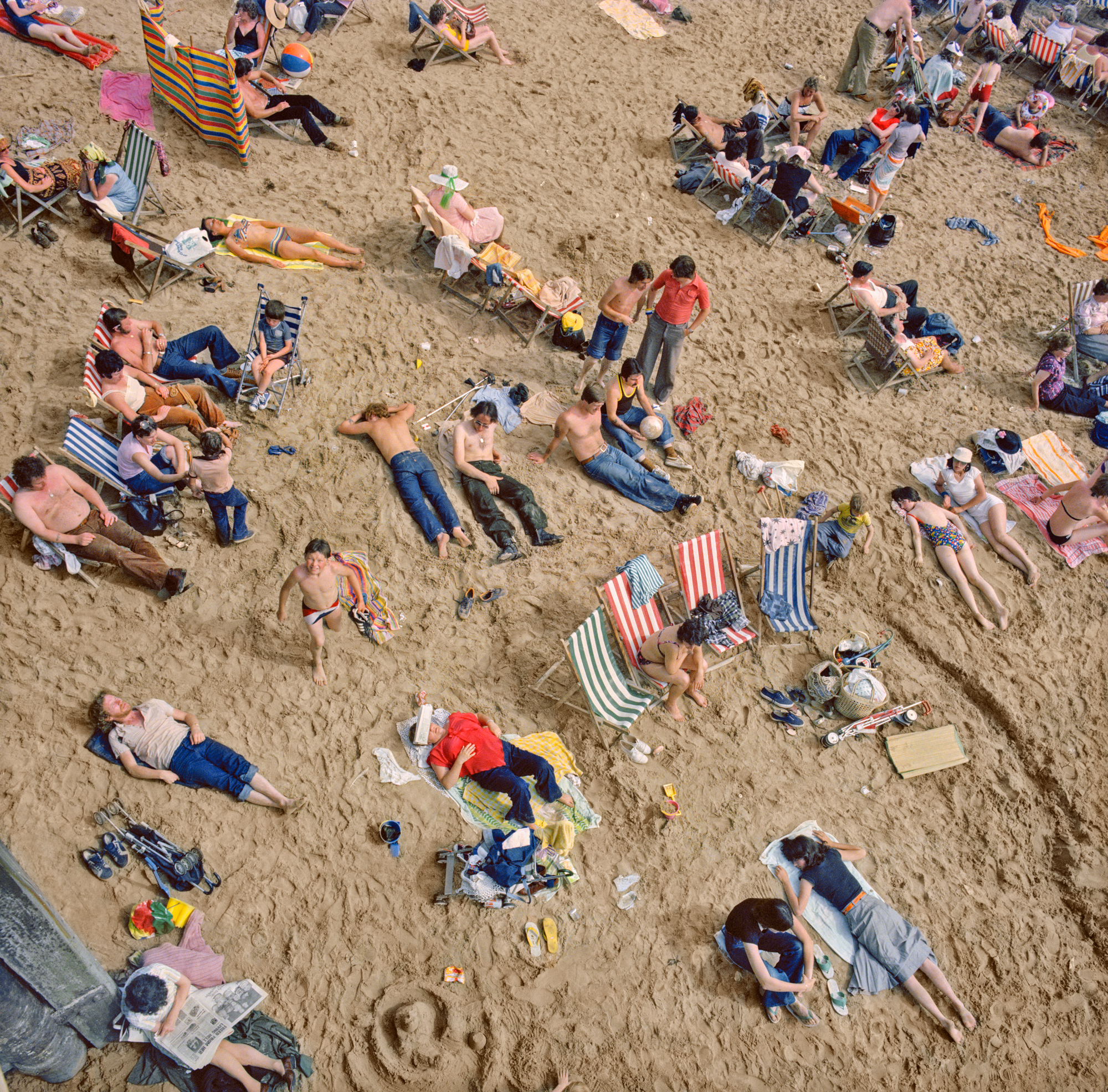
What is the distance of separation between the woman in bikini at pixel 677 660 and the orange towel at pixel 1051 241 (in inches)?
362

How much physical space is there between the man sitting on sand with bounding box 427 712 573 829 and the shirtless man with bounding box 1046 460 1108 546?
18.8ft

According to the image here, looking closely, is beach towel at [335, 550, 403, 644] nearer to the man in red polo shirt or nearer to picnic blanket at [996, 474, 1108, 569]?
the man in red polo shirt

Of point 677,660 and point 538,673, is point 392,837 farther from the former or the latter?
point 677,660

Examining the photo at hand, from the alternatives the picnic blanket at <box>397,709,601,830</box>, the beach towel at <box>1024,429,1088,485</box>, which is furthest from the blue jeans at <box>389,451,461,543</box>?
the beach towel at <box>1024,429,1088,485</box>

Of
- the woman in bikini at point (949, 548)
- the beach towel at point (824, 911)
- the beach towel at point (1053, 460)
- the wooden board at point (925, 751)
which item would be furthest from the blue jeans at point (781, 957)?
the beach towel at point (1053, 460)

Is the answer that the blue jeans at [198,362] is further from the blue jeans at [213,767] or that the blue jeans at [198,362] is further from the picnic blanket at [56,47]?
the picnic blanket at [56,47]

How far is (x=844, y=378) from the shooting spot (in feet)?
29.1

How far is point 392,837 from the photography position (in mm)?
5055

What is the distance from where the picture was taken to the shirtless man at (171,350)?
21.1 ft

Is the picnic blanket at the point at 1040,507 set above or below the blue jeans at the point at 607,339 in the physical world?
below

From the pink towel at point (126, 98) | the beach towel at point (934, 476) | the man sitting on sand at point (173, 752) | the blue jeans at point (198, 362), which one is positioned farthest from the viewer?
the pink towel at point (126, 98)

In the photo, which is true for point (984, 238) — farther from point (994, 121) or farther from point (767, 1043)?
point (767, 1043)

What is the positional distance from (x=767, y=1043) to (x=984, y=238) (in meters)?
10.5

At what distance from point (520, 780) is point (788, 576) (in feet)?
9.54
